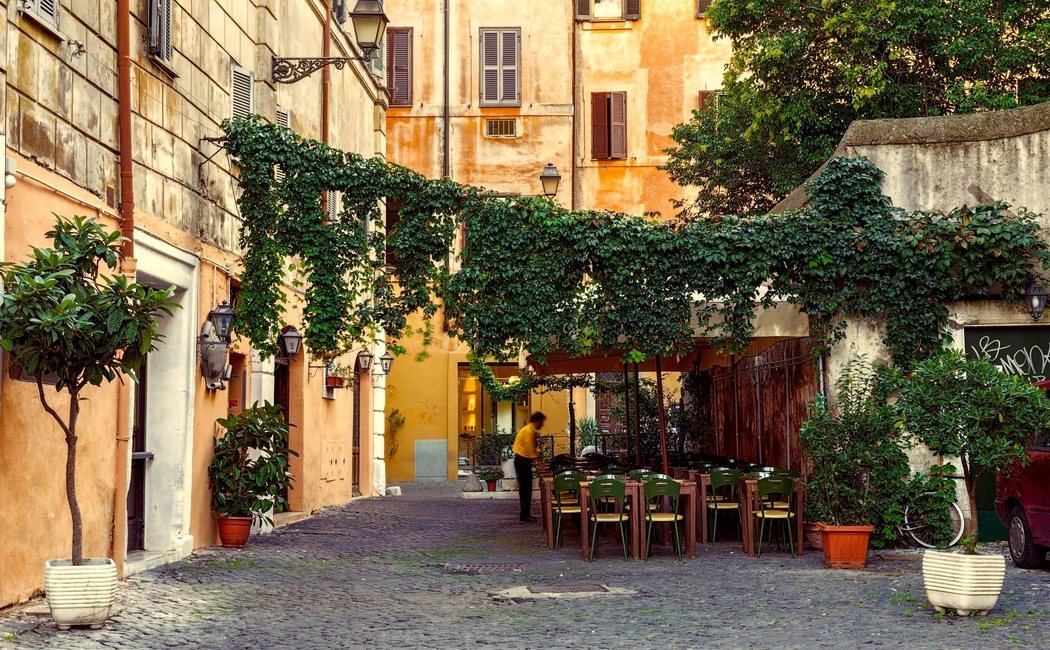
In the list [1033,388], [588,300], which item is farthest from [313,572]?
[1033,388]

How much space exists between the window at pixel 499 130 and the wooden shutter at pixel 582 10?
9.45 feet

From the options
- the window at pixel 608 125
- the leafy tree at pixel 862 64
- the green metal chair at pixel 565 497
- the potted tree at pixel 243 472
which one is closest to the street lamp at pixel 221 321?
the potted tree at pixel 243 472

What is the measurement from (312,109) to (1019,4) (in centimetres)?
1066

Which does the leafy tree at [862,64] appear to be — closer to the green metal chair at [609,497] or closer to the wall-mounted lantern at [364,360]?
the wall-mounted lantern at [364,360]

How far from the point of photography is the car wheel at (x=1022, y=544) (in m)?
11.4

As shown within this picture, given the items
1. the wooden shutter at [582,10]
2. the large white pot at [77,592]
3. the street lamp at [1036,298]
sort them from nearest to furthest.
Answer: the large white pot at [77,592] < the street lamp at [1036,298] < the wooden shutter at [582,10]

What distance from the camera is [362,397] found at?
80.1ft

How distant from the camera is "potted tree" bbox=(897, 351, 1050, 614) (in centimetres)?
883

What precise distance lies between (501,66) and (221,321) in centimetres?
1756

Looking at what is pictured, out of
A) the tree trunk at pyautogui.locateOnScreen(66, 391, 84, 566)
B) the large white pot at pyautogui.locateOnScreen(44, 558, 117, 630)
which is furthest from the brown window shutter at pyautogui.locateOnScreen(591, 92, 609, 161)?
the large white pot at pyautogui.locateOnScreen(44, 558, 117, 630)

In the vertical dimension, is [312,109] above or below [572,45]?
below

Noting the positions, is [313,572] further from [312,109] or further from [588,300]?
[312,109]

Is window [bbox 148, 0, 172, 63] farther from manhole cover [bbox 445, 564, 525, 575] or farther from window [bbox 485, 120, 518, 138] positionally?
window [bbox 485, 120, 518, 138]

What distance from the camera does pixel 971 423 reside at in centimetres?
905
